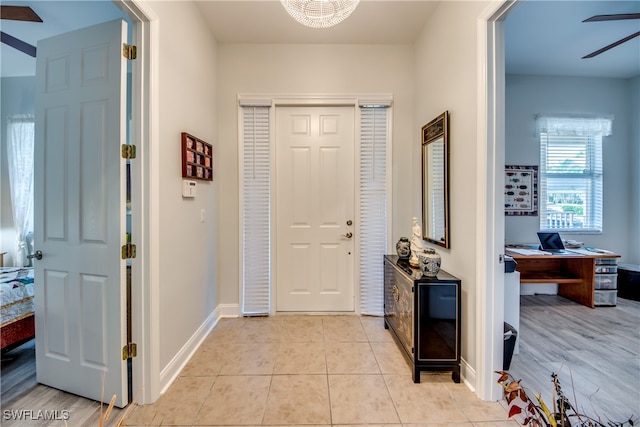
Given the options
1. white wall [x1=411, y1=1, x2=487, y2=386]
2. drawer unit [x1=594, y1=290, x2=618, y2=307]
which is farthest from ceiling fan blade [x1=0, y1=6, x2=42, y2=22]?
drawer unit [x1=594, y1=290, x2=618, y2=307]

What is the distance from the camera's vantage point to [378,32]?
2.77 m

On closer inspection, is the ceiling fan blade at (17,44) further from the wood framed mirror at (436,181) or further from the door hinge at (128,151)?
the wood framed mirror at (436,181)

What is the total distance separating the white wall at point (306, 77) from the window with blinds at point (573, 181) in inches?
91.7

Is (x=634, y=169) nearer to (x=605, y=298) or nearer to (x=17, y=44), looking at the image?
(x=605, y=298)

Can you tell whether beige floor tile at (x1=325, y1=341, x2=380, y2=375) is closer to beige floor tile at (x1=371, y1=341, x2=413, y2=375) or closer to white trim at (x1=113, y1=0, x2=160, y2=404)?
beige floor tile at (x1=371, y1=341, x2=413, y2=375)

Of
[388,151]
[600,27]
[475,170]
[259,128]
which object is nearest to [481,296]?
[475,170]

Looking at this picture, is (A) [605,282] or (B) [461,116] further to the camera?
(A) [605,282]

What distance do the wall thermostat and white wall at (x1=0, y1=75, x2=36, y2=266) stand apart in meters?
2.83

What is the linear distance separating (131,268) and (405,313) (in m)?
1.98


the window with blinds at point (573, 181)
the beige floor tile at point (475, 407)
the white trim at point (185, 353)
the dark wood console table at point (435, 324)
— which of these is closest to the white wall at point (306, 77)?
the white trim at point (185, 353)

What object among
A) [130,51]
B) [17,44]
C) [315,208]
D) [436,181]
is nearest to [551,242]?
[436,181]

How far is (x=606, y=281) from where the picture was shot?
3242mm

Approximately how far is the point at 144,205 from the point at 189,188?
0.54 metres

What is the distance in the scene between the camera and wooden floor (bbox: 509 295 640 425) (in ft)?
5.79
